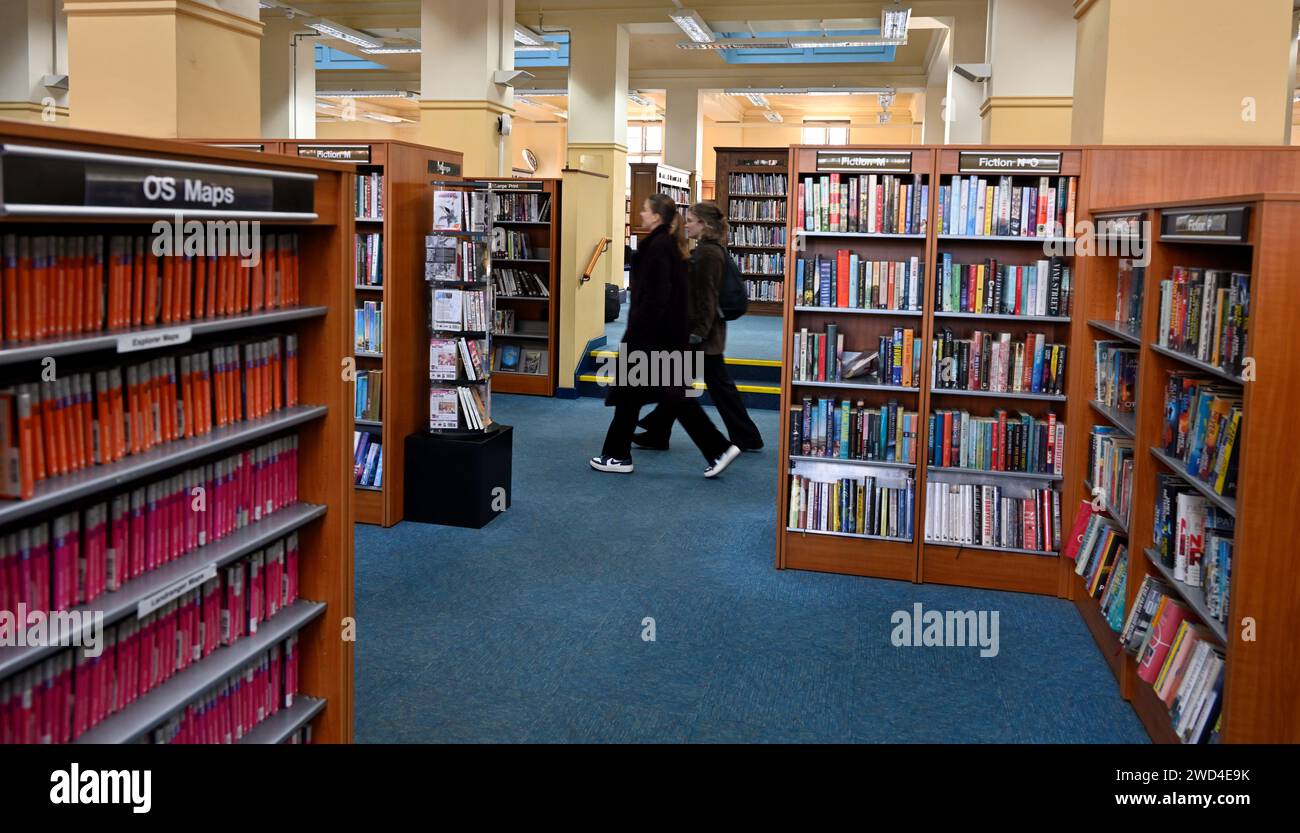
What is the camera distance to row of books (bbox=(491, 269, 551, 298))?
34.2 ft

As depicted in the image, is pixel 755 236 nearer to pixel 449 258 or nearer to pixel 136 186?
pixel 449 258

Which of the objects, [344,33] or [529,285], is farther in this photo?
[344,33]

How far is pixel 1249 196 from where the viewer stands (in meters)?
2.98

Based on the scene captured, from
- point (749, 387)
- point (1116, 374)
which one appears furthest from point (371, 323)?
point (749, 387)

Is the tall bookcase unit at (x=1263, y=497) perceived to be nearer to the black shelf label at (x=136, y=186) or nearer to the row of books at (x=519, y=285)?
the black shelf label at (x=136, y=186)

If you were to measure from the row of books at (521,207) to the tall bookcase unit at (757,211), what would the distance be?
638 cm

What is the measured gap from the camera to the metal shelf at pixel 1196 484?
3.06 m

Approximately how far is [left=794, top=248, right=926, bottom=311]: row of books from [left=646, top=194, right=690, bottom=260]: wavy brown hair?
158cm

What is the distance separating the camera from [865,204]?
522cm

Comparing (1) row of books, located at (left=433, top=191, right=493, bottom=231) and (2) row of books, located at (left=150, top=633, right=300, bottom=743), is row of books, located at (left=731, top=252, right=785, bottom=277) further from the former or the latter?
(2) row of books, located at (left=150, top=633, right=300, bottom=743)

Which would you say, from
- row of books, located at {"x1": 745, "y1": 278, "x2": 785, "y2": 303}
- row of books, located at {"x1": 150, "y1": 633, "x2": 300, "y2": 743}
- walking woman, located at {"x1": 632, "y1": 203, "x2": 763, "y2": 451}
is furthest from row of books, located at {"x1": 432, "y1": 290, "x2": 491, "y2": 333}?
row of books, located at {"x1": 745, "y1": 278, "x2": 785, "y2": 303}

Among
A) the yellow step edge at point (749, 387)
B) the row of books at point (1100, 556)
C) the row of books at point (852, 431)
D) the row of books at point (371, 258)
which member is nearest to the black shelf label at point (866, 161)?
the row of books at point (852, 431)

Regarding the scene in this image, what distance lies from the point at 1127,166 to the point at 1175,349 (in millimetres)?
1560

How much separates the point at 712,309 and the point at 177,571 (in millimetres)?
5098
